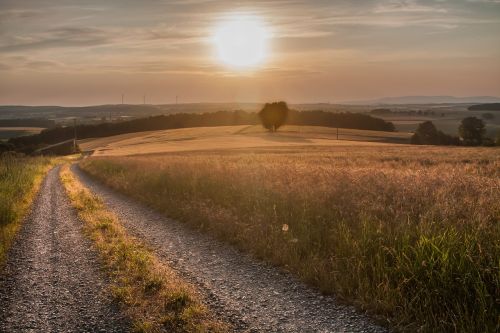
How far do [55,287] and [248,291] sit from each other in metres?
3.64

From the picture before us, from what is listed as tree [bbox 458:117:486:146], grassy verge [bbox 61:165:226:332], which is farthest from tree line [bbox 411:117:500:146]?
grassy verge [bbox 61:165:226:332]

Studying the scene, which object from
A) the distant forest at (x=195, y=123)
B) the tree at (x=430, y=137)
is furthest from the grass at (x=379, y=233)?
the distant forest at (x=195, y=123)

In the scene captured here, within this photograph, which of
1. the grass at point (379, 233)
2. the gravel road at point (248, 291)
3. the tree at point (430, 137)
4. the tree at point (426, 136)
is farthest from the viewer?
the tree at point (430, 137)

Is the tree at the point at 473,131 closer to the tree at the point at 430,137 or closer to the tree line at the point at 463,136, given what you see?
the tree line at the point at 463,136

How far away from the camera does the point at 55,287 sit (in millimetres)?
8055

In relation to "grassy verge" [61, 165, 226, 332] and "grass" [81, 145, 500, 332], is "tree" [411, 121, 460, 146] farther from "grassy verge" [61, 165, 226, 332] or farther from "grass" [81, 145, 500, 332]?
"grassy verge" [61, 165, 226, 332]

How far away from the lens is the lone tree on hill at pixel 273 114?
354 feet

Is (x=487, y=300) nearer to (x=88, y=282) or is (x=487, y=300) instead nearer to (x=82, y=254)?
(x=88, y=282)

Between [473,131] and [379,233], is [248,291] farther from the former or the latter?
[473,131]

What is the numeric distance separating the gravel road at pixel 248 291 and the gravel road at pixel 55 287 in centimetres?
164

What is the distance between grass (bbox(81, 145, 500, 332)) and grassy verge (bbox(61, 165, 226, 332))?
2.23m

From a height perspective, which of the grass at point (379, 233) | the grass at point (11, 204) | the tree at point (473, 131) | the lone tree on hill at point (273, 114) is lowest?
the grass at point (11, 204)

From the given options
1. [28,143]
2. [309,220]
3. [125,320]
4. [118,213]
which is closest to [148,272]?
[125,320]

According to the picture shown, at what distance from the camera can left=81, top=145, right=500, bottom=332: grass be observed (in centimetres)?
630
